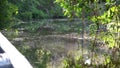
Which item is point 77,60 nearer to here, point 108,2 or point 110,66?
point 110,66

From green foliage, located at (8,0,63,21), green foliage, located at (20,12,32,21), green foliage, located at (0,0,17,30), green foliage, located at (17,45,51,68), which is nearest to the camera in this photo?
green foliage, located at (17,45,51,68)

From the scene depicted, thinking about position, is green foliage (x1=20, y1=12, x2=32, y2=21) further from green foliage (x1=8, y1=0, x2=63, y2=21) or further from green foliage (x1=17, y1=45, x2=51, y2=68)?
green foliage (x1=17, y1=45, x2=51, y2=68)

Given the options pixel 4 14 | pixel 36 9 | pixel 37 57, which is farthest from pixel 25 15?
pixel 37 57

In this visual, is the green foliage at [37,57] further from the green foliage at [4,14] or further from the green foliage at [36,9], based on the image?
the green foliage at [36,9]

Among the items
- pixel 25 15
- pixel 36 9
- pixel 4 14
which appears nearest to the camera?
pixel 4 14

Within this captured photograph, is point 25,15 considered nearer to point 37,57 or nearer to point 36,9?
point 36,9

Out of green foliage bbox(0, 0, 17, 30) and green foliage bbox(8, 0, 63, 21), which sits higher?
green foliage bbox(0, 0, 17, 30)

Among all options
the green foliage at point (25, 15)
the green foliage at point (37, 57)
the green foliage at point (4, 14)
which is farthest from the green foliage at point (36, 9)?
the green foliage at point (37, 57)

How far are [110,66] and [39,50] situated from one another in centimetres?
774

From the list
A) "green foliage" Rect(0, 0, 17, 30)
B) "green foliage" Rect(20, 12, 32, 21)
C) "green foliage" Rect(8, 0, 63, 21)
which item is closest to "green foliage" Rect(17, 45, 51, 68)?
"green foliage" Rect(0, 0, 17, 30)

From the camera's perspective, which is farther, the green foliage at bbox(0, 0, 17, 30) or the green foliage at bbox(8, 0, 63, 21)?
the green foliage at bbox(8, 0, 63, 21)

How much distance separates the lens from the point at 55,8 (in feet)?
146

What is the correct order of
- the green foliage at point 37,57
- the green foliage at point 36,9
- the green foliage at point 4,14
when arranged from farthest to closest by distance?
the green foliage at point 36,9
the green foliage at point 4,14
the green foliage at point 37,57

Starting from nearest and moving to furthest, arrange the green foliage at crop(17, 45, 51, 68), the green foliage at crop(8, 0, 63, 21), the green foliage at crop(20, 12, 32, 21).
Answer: the green foliage at crop(17, 45, 51, 68) < the green foliage at crop(20, 12, 32, 21) < the green foliage at crop(8, 0, 63, 21)
